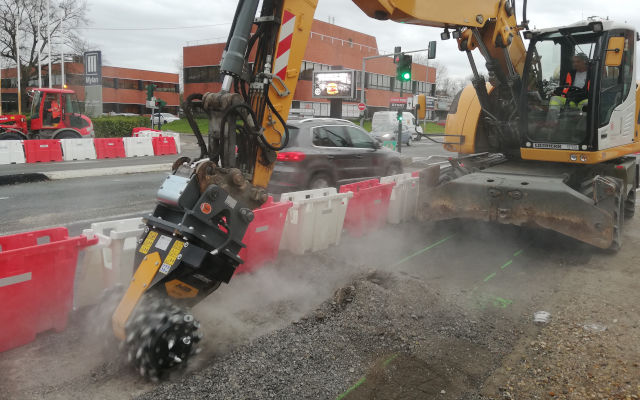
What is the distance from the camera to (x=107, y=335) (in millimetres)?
4109

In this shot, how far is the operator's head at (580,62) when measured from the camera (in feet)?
24.0

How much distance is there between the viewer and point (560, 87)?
7719 mm

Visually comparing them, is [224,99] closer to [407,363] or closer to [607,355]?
[407,363]

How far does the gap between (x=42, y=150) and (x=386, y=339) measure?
18.0 meters

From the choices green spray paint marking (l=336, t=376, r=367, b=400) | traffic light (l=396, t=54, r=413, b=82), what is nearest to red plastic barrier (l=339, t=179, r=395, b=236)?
green spray paint marking (l=336, t=376, r=367, b=400)

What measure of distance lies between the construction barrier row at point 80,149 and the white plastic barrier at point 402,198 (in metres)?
15.0

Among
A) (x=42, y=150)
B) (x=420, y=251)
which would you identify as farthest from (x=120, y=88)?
(x=420, y=251)

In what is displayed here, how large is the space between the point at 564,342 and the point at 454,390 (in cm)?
144

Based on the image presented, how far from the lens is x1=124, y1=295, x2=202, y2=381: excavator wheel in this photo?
355cm

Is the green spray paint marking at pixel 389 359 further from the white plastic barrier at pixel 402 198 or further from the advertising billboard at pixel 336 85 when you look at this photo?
the advertising billboard at pixel 336 85

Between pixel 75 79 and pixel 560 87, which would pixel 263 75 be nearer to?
pixel 560 87

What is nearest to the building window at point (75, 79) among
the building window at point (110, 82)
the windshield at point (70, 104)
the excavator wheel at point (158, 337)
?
the building window at point (110, 82)

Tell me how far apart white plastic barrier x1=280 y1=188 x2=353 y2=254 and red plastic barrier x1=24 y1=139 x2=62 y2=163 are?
1486 cm

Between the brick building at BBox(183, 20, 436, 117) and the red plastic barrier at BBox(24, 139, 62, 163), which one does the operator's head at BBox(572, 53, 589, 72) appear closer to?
the red plastic barrier at BBox(24, 139, 62, 163)
